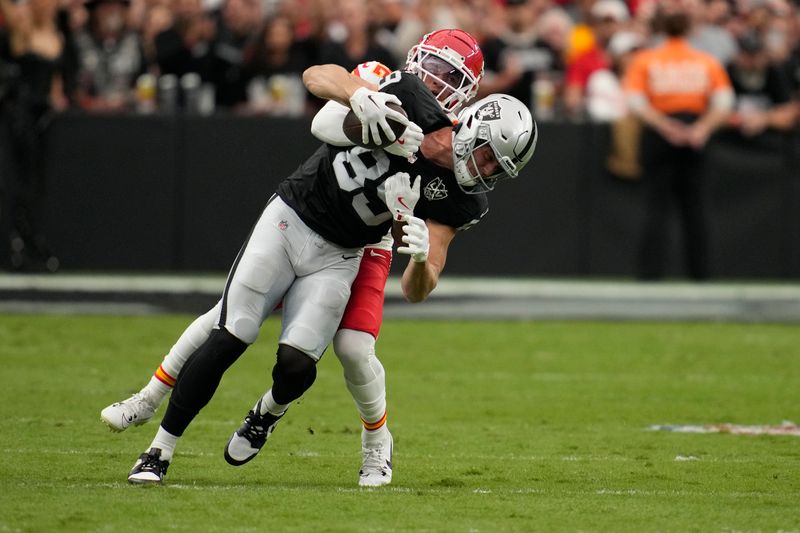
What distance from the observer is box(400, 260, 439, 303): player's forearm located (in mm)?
5328

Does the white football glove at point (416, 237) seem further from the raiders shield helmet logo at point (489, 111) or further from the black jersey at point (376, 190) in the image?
A: the raiders shield helmet logo at point (489, 111)

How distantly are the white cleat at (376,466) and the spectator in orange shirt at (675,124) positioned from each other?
7477 millimetres

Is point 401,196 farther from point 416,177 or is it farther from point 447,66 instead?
point 447,66

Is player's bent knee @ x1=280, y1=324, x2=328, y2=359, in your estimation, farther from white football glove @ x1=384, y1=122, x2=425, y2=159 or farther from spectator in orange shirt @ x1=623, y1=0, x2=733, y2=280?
spectator in orange shirt @ x1=623, y1=0, x2=733, y2=280

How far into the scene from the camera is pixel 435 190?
18.1 feet

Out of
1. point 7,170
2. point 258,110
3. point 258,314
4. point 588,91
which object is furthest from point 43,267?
point 258,314

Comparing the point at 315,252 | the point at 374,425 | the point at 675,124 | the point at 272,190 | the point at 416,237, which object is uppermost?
the point at 416,237

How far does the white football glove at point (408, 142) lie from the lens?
5.22 meters

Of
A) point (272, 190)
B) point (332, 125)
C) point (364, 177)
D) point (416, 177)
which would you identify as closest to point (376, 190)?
point (364, 177)

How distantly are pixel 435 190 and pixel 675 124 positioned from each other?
7.90 meters

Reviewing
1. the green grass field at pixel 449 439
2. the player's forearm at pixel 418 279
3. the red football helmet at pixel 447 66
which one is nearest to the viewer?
the green grass field at pixel 449 439

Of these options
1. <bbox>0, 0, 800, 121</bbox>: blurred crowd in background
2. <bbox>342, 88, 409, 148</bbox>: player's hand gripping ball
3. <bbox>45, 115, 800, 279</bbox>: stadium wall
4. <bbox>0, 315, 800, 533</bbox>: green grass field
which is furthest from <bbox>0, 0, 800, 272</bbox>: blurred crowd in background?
<bbox>342, 88, 409, 148</bbox>: player's hand gripping ball

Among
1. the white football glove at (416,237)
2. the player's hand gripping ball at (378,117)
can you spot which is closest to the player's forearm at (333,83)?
the player's hand gripping ball at (378,117)

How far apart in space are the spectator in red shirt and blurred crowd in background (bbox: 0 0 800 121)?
0.04ft
